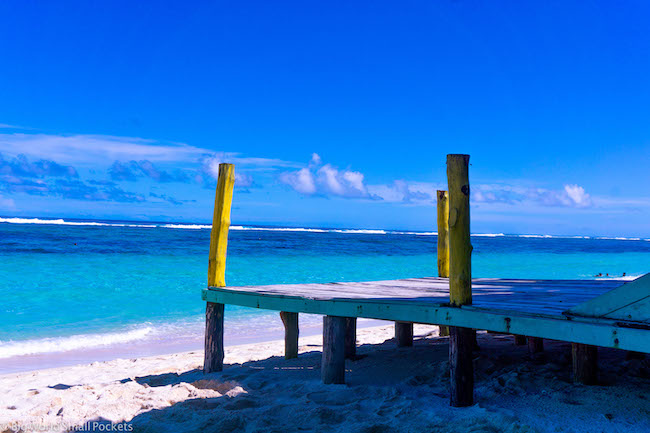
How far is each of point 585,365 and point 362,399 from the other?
7.00 feet

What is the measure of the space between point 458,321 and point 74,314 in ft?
37.2

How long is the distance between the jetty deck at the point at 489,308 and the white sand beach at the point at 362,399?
75cm

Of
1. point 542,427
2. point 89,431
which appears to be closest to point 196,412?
point 89,431

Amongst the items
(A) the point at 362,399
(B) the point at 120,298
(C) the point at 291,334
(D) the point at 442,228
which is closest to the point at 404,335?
(C) the point at 291,334

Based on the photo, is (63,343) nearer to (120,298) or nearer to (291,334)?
(291,334)

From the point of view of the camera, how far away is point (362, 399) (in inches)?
205

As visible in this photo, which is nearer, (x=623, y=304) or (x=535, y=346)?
(x=623, y=304)

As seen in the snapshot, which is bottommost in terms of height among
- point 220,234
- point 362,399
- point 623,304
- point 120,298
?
point 120,298

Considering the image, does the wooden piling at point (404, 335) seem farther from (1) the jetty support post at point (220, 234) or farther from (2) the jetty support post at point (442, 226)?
(1) the jetty support post at point (220, 234)

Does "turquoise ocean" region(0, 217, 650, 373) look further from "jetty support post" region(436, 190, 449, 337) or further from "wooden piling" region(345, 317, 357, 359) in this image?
"wooden piling" region(345, 317, 357, 359)

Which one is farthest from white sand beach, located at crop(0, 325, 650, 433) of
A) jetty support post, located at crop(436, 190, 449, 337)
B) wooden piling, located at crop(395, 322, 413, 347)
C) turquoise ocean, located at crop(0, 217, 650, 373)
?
turquoise ocean, located at crop(0, 217, 650, 373)

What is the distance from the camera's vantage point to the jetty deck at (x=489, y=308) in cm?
377

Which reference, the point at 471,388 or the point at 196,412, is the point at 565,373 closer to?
the point at 471,388

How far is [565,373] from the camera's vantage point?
217 inches
